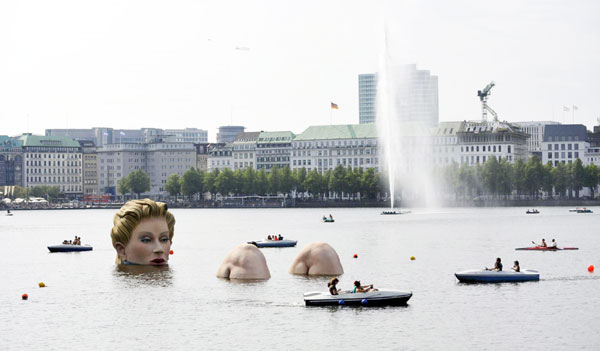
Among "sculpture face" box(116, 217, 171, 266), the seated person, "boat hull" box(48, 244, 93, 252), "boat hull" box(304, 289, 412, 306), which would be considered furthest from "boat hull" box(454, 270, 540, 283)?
"boat hull" box(48, 244, 93, 252)

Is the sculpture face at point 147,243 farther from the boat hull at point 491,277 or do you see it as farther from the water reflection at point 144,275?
the boat hull at point 491,277

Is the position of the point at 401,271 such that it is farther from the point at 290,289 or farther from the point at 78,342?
the point at 78,342

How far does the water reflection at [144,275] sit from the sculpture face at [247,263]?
4491mm

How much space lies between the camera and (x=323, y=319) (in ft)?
172

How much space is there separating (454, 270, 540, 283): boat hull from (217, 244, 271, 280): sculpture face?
1223 cm

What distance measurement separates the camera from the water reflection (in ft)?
228

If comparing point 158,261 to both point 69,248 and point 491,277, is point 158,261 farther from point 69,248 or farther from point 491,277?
point 69,248

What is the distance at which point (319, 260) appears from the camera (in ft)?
224

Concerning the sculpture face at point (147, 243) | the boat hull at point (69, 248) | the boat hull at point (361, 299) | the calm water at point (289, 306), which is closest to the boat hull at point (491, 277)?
the calm water at point (289, 306)

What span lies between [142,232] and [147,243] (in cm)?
84

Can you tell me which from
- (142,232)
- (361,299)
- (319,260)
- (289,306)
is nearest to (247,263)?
(319,260)

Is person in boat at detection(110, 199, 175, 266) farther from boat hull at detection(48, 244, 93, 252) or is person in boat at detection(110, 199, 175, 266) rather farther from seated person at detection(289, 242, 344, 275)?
boat hull at detection(48, 244, 93, 252)

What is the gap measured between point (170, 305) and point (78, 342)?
1152cm

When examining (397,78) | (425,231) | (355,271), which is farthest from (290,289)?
(397,78)
